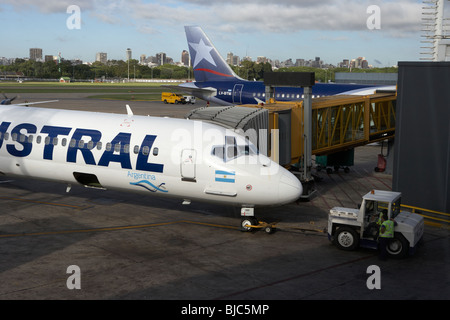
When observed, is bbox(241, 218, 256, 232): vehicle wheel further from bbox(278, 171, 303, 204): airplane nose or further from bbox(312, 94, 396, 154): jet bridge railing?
bbox(312, 94, 396, 154): jet bridge railing

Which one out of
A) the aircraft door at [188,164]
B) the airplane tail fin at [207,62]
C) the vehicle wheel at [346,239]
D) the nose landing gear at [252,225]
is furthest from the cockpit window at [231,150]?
the airplane tail fin at [207,62]

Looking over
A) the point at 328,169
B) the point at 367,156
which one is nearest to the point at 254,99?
the point at 367,156

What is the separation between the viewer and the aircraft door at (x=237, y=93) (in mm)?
52375

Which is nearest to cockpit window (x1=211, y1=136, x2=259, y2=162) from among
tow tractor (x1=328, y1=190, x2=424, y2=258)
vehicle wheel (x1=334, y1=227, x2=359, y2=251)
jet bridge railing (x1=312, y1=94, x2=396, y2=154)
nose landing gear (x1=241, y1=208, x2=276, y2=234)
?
nose landing gear (x1=241, y1=208, x2=276, y2=234)

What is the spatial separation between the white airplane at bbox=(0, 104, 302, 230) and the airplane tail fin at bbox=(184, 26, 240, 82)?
33684 mm

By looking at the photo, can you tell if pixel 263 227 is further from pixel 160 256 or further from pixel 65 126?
pixel 65 126

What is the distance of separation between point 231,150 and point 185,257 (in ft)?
16.0

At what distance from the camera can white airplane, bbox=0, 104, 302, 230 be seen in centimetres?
1995

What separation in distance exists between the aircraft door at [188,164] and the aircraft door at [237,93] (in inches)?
1277

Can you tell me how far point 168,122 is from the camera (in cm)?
2197

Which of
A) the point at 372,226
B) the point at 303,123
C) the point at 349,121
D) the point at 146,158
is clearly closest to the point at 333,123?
the point at 349,121

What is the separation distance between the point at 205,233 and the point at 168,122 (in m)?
5.10

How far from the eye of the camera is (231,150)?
2038cm

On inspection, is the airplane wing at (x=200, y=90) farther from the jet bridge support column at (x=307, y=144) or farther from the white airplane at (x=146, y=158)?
the white airplane at (x=146, y=158)
